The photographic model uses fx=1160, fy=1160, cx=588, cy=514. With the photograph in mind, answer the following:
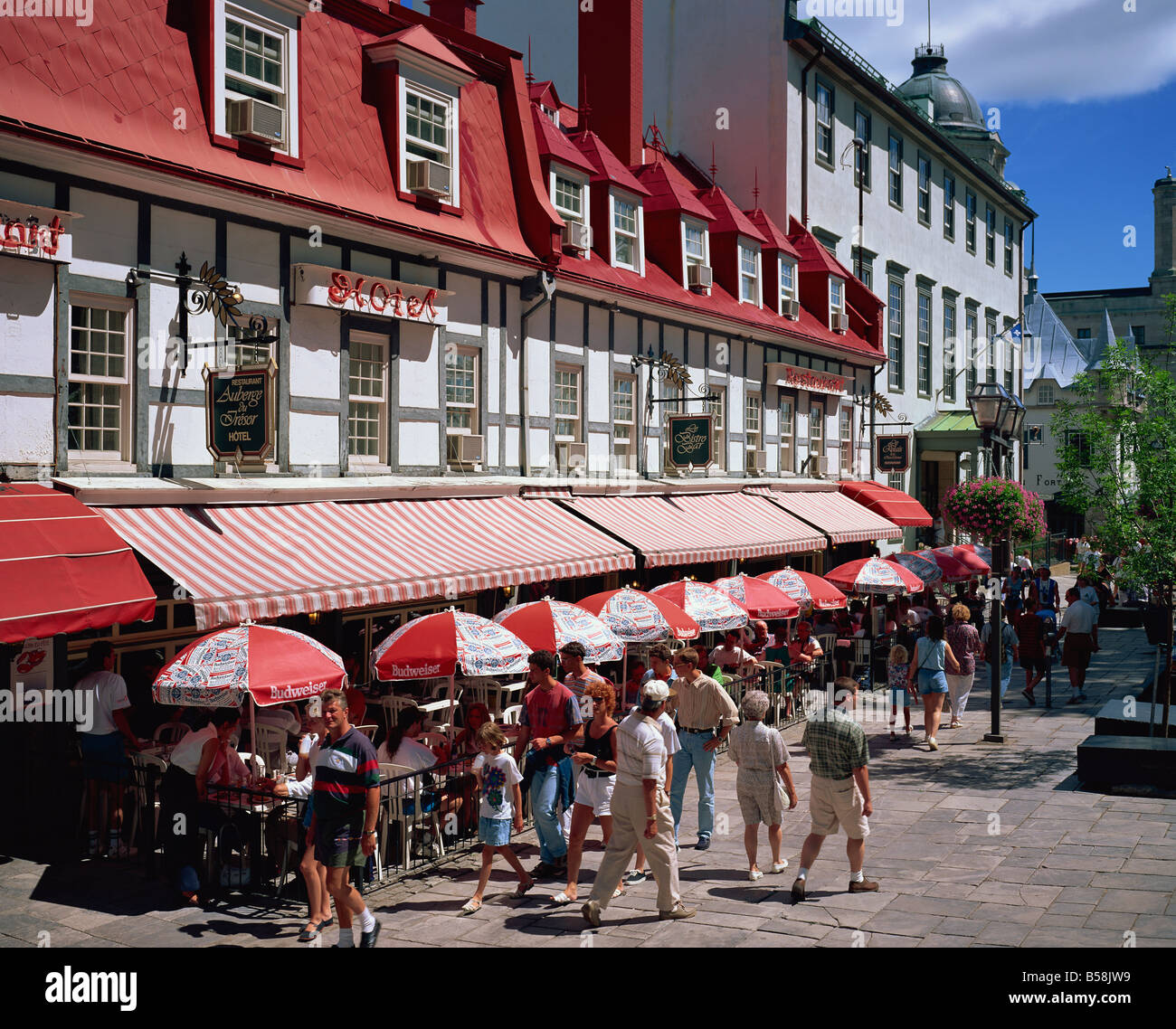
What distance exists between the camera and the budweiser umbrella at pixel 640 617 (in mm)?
14359

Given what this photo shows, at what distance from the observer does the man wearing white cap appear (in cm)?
873

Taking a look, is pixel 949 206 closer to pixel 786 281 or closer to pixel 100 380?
pixel 786 281

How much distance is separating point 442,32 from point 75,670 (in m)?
11.0

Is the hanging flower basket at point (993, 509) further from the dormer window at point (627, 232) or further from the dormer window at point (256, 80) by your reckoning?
the dormer window at point (256, 80)

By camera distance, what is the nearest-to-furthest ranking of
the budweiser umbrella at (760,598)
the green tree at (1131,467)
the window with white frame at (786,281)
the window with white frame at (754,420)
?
the green tree at (1131,467), the budweiser umbrella at (760,598), the window with white frame at (754,420), the window with white frame at (786,281)

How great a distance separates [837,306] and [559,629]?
1964cm

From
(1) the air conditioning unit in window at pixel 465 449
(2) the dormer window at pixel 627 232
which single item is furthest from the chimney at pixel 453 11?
(1) the air conditioning unit in window at pixel 465 449

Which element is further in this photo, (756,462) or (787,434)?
(787,434)

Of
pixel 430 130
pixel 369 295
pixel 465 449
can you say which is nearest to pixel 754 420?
pixel 465 449

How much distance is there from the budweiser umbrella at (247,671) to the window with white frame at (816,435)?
19996 millimetres

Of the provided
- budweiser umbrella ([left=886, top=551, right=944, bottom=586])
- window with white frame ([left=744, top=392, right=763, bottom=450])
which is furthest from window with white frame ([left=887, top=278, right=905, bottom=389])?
budweiser umbrella ([left=886, top=551, right=944, bottom=586])

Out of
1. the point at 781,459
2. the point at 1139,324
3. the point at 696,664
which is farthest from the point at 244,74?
the point at 1139,324

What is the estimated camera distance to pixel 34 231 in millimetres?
10922

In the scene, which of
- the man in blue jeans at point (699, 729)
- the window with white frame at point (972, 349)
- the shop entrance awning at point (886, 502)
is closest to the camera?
the man in blue jeans at point (699, 729)
